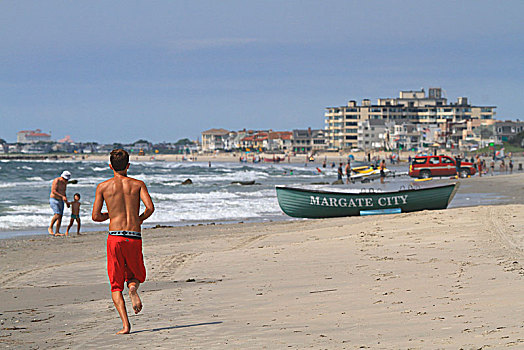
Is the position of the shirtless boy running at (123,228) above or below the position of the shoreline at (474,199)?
above

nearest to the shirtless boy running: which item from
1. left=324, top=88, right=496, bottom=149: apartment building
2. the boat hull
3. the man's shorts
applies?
the man's shorts

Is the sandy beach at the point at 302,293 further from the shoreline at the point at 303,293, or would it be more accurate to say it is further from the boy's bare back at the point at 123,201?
the boy's bare back at the point at 123,201

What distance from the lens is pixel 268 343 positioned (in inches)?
226

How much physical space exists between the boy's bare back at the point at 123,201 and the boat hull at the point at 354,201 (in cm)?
1424

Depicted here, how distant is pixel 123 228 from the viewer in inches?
246

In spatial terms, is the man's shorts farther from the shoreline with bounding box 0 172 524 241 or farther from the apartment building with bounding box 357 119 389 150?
the apartment building with bounding box 357 119 389 150

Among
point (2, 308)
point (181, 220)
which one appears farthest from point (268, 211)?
point (2, 308)

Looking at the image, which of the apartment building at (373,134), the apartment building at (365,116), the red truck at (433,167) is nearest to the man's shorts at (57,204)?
the red truck at (433,167)

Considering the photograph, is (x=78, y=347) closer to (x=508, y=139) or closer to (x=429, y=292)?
(x=429, y=292)

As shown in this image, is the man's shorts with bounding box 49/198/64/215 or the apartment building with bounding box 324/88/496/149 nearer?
the man's shorts with bounding box 49/198/64/215

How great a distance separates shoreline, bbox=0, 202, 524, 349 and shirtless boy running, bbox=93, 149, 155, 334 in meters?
0.47

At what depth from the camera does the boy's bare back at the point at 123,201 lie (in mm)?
6266

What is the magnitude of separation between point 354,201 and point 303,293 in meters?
12.5

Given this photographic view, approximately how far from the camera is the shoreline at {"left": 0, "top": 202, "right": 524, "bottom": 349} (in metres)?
5.90
